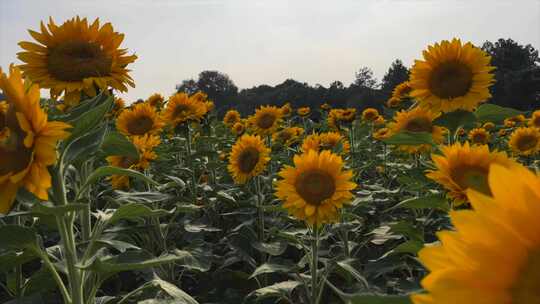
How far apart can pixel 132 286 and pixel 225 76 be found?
70.9 meters

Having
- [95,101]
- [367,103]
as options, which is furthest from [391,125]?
[367,103]

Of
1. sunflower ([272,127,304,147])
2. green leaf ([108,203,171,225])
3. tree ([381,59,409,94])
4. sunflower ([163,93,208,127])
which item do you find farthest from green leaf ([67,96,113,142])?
tree ([381,59,409,94])

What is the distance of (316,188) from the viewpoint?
3.47 meters

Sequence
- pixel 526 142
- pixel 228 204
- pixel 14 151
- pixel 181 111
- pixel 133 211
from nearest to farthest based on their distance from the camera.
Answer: pixel 14 151, pixel 133 211, pixel 228 204, pixel 181 111, pixel 526 142

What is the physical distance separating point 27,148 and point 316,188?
2.23 meters

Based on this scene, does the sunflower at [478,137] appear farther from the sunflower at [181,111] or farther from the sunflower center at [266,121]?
the sunflower at [181,111]

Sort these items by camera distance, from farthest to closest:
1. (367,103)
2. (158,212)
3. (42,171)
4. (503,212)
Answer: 1. (367,103)
2. (158,212)
3. (42,171)
4. (503,212)

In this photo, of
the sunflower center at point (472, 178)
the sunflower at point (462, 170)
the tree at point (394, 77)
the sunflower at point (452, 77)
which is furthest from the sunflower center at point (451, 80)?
the tree at point (394, 77)

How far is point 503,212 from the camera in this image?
706 millimetres

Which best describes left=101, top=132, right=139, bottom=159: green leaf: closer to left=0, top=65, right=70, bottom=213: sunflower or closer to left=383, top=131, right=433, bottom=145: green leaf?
left=0, top=65, right=70, bottom=213: sunflower

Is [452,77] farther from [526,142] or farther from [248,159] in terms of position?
[526,142]

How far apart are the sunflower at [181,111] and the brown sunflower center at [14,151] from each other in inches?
173

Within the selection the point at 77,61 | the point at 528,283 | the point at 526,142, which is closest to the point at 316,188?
the point at 77,61

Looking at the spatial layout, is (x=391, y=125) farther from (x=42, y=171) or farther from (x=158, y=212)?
(x=42, y=171)
